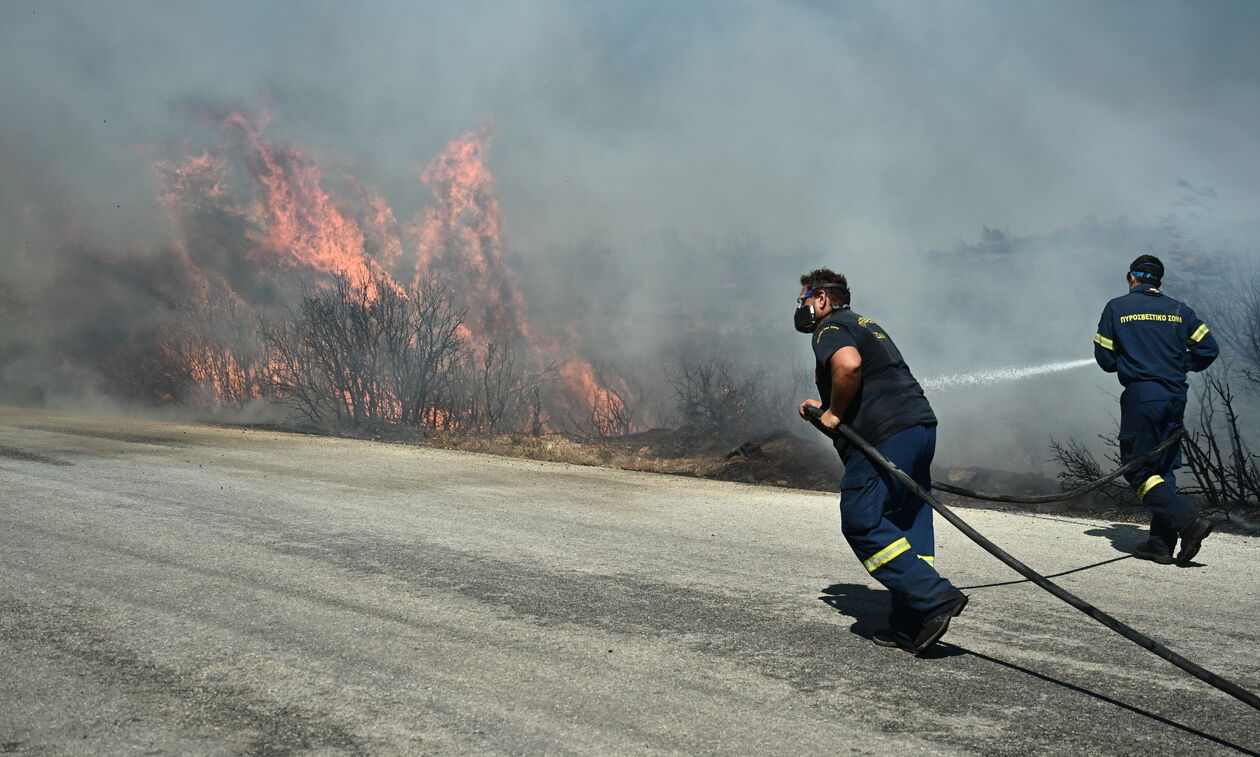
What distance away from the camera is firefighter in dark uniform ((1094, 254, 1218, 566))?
679 centimetres

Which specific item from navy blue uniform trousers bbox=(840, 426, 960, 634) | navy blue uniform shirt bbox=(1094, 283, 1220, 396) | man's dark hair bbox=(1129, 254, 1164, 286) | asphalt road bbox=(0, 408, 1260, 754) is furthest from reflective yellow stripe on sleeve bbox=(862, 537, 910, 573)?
man's dark hair bbox=(1129, 254, 1164, 286)

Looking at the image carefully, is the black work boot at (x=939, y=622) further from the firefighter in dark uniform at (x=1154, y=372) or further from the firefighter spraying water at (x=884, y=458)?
the firefighter in dark uniform at (x=1154, y=372)

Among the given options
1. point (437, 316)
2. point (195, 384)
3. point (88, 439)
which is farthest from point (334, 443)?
point (195, 384)

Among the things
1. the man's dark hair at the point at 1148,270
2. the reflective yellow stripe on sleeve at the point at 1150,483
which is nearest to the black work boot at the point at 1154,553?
the reflective yellow stripe on sleeve at the point at 1150,483

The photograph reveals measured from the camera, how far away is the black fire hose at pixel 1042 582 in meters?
3.62

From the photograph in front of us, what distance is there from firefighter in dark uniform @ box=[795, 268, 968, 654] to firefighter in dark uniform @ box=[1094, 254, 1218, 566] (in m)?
3.00

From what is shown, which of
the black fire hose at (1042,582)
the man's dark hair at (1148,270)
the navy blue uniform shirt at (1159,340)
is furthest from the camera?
the man's dark hair at (1148,270)

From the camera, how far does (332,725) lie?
3375mm

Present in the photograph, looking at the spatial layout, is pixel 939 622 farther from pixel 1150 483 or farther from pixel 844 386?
pixel 1150 483

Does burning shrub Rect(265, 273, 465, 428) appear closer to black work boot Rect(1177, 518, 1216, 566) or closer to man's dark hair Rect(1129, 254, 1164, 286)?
man's dark hair Rect(1129, 254, 1164, 286)

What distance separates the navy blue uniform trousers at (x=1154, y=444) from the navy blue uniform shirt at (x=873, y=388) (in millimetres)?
2949

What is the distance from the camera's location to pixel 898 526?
473 cm

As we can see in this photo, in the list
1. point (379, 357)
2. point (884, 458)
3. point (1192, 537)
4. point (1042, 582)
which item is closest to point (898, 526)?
point (884, 458)

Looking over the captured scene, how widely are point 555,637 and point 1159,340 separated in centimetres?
496
